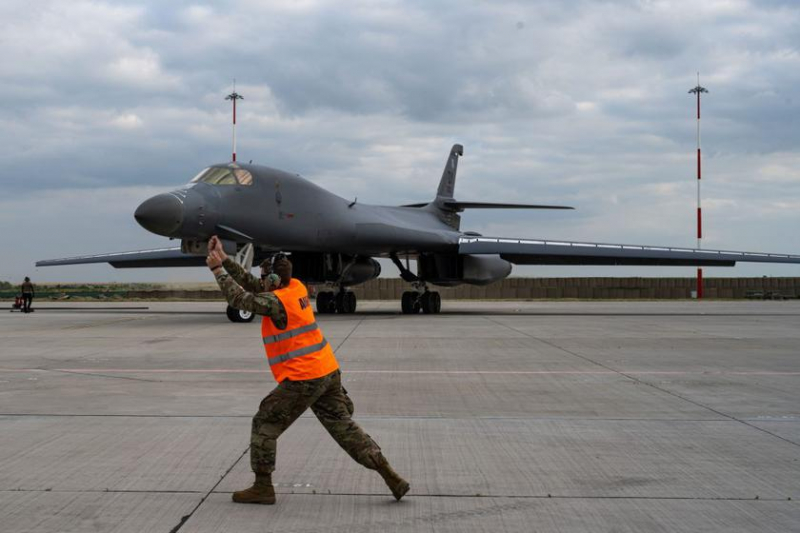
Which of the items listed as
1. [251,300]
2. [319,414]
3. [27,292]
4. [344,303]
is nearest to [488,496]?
[319,414]

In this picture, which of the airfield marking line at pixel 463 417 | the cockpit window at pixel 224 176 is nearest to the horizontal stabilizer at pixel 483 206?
the cockpit window at pixel 224 176

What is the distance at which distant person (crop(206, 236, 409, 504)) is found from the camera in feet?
14.9

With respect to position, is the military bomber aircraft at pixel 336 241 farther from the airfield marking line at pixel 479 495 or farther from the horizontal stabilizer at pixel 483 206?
the airfield marking line at pixel 479 495

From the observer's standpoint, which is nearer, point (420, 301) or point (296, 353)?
point (296, 353)

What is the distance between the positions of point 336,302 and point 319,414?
22.1m

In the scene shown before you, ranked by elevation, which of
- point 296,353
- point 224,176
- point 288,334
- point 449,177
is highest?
point 449,177

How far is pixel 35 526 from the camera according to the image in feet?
12.9

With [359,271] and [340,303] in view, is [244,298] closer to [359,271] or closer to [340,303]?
[340,303]

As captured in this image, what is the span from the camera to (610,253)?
2600cm

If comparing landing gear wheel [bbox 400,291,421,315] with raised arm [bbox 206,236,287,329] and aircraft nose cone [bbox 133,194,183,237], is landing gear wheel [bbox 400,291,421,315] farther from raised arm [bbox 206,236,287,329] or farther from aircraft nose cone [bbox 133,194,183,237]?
raised arm [bbox 206,236,287,329]

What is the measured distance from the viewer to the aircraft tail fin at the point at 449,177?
33875 millimetres

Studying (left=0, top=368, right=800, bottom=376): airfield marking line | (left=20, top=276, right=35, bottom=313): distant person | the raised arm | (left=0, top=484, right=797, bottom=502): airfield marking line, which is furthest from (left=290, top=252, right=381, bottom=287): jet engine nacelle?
(left=0, top=484, right=797, bottom=502): airfield marking line

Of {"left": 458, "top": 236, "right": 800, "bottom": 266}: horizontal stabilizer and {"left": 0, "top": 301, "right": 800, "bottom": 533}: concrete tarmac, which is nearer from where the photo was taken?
{"left": 0, "top": 301, "right": 800, "bottom": 533}: concrete tarmac

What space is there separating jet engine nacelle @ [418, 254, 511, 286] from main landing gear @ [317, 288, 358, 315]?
2.69 m
